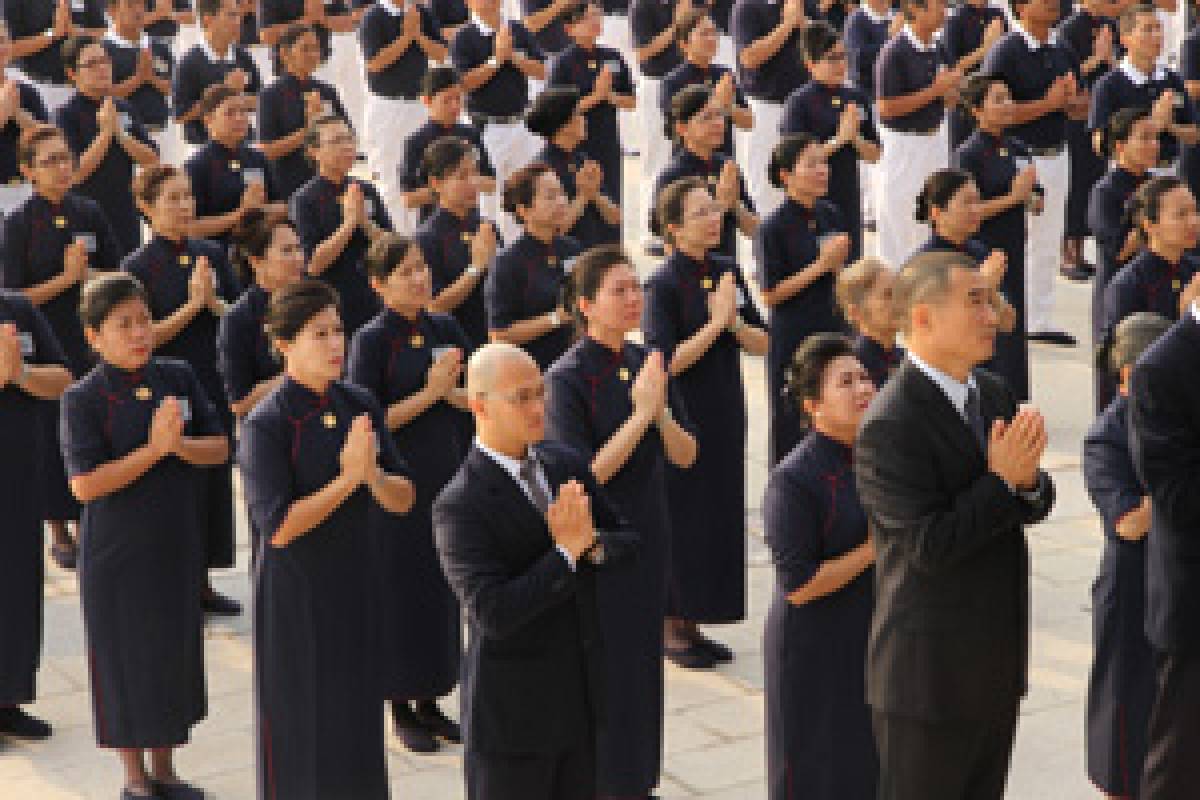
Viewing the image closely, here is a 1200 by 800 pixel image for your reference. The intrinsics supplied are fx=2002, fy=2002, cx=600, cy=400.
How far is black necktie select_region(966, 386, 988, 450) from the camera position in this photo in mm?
5203

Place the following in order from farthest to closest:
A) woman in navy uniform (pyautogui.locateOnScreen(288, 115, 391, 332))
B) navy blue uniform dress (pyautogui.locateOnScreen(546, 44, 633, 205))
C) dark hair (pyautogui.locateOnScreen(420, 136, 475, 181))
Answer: navy blue uniform dress (pyautogui.locateOnScreen(546, 44, 633, 205)), woman in navy uniform (pyautogui.locateOnScreen(288, 115, 391, 332)), dark hair (pyautogui.locateOnScreen(420, 136, 475, 181))


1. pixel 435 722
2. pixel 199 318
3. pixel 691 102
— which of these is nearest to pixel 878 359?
pixel 435 722

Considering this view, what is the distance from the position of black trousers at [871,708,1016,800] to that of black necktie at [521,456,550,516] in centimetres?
107

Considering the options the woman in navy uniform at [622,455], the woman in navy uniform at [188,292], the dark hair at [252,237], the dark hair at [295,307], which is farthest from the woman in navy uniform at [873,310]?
the woman in navy uniform at [188,292]

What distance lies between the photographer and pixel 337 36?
1688 centimetres

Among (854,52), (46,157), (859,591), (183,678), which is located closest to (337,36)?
(854,52)

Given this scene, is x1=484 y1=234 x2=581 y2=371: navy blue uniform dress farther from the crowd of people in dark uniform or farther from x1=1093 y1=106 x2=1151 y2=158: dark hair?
x1=1093 y1=106 x2=1151 y2=158: dark hair

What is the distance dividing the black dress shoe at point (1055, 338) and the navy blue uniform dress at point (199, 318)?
5.93 metres

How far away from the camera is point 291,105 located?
1208cm

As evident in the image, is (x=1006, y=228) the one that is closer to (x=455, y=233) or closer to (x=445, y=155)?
(x=455, y=233)

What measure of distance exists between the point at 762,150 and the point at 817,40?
2.21 meters

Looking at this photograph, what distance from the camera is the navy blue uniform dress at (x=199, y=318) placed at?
8.90m

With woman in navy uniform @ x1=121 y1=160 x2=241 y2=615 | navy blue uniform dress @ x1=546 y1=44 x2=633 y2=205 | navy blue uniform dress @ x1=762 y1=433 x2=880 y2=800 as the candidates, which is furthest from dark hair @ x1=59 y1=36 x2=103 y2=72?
navy blue uniform dress @ x1=762 y1=433 x2=880 y2=800

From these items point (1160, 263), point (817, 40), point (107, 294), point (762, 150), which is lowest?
point (1160, 263)
